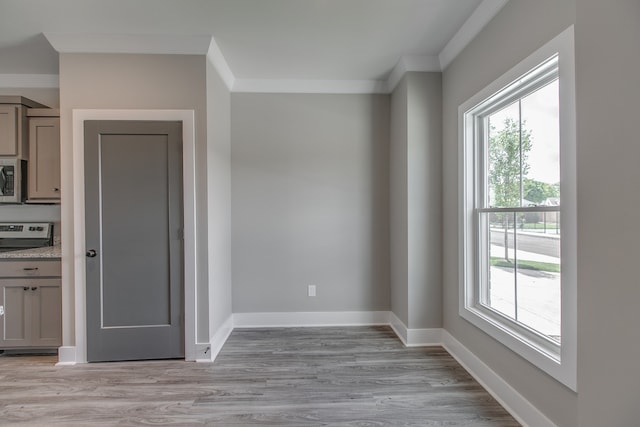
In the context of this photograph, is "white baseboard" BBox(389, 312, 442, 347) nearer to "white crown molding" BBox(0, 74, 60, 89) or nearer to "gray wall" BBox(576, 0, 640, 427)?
"gray wall" BBox(576, 0, 640, 427)

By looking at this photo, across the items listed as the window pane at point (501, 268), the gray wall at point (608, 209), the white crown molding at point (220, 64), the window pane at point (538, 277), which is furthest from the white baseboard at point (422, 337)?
the white crown molding at point (220, 64)

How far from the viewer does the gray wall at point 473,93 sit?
5.25 feet

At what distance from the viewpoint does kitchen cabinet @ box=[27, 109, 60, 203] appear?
296 centimetres

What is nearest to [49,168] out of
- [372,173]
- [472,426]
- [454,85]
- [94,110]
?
[94,110]

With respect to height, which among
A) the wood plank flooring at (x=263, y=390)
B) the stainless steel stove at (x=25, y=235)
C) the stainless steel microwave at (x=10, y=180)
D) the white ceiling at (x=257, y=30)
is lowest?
the wood plank flooring at (x=263, y=390)

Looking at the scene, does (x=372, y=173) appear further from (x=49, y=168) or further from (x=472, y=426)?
(x=49, y=168)

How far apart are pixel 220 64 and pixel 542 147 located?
2.68 metres

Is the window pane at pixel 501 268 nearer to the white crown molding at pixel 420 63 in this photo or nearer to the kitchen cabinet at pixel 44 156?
the white crown molding at pixel 420 63

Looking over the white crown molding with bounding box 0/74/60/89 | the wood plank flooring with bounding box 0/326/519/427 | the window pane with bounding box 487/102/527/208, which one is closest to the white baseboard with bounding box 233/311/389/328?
the wood plank flooring with bounding box 0/326/519/427

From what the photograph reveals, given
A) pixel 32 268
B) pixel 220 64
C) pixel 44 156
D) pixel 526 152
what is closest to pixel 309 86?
pixel 220 64

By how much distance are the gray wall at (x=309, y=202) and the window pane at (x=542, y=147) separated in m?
1.68

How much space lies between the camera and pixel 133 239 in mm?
2580

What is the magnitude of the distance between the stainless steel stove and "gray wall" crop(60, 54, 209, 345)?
3.14 feet

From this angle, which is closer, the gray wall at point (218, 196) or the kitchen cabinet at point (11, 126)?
the gray wall at point (218, 196)
